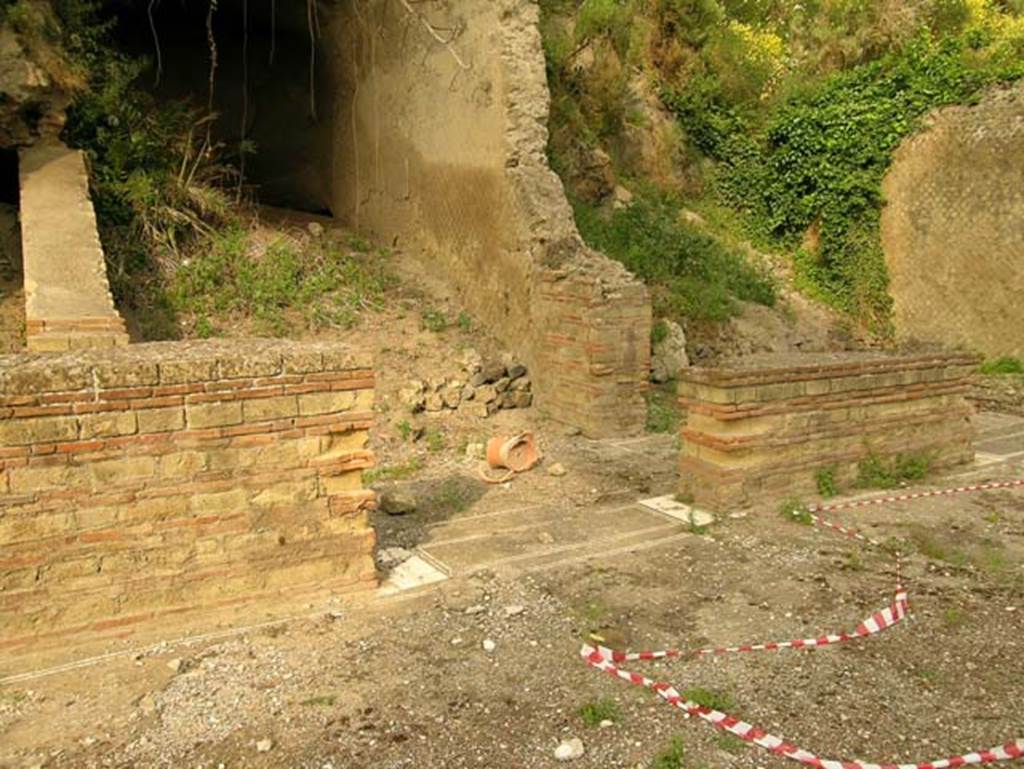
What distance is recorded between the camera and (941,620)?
397 cm

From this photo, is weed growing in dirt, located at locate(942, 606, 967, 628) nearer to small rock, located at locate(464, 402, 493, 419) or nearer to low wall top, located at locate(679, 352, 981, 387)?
low wall top, located at locate(679, 352, 981, 387)

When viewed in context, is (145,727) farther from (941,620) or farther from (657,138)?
(657,138)

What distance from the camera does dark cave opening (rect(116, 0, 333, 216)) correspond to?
12.6m

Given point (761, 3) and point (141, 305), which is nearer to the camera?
point (141, 305)

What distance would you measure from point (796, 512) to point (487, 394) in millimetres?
3733

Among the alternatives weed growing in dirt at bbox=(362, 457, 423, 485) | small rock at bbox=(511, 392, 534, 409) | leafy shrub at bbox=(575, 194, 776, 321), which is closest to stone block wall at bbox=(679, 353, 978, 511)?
weed growing in dirt at bbox=(362, 457, 423, 485)

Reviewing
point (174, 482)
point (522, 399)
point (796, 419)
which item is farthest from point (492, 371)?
point (174, 482)

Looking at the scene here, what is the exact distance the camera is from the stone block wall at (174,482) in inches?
135

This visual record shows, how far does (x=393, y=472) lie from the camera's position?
6781 millimetres

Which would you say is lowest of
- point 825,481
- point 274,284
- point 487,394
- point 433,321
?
point 825,481

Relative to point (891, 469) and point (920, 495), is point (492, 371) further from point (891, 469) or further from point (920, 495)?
point (920, 495)

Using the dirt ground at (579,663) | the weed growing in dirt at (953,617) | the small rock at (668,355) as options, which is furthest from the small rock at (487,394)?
the weed growing in dirt at (953,617)

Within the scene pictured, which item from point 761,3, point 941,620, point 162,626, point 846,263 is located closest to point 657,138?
point 846,263

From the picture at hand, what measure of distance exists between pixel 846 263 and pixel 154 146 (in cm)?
1096
